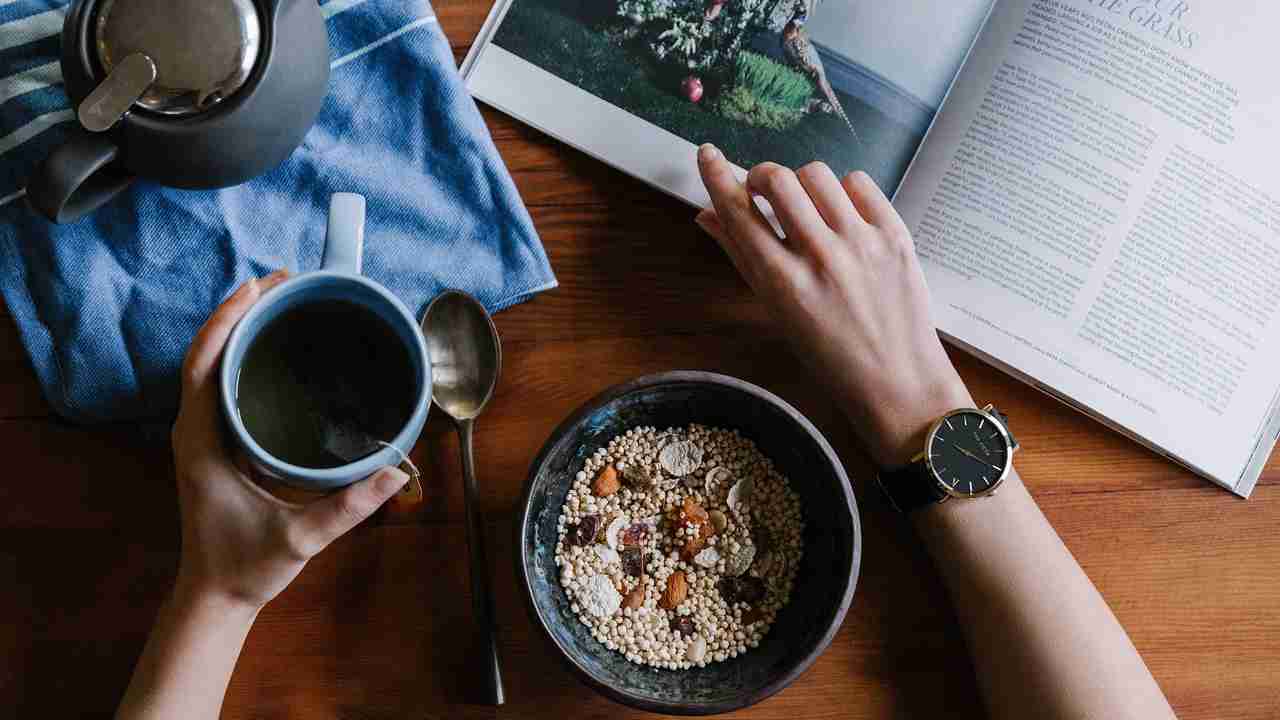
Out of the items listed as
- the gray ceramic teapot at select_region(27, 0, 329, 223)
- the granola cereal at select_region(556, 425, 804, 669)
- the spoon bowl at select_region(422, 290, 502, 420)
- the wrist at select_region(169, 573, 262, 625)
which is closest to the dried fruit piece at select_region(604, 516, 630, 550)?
the granola cereal at select_region(556, 425, 804, 669)

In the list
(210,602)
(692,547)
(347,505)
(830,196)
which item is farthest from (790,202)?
(210,602)

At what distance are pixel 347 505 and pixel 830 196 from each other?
38 centimetres

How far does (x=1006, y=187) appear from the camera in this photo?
70 centimetres

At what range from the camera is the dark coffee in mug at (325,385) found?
55cm

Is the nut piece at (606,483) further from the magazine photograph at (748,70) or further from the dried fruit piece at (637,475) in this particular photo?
the magazine photograph at (748,70)

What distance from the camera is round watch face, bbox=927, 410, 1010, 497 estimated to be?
643mm

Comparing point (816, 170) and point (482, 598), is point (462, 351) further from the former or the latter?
point (816, 170)

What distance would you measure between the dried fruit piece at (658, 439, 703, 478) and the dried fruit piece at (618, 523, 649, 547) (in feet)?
0.14

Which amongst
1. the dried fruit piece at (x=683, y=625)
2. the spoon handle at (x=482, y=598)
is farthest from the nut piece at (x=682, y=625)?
the spoon handle at (x=482, y=598)

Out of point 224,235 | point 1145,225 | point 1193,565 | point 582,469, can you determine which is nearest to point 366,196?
point 224,235

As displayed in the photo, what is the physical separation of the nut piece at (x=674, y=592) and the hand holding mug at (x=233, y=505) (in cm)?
21

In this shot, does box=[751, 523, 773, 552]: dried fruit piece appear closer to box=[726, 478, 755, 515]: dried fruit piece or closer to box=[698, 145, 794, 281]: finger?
box=[726, 478, 755, 515]: dried fruit piece

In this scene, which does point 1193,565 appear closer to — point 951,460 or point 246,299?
point 951,460

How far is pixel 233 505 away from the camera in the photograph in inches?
22.0
